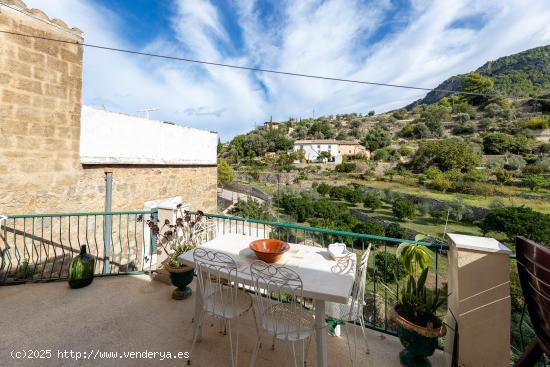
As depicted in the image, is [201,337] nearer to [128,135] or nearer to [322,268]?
[322,268]

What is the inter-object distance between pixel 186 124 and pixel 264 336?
5.80 meters

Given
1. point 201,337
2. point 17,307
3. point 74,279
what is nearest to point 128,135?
point 74,279

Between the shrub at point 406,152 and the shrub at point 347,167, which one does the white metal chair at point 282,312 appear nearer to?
the shrub at point 347,167

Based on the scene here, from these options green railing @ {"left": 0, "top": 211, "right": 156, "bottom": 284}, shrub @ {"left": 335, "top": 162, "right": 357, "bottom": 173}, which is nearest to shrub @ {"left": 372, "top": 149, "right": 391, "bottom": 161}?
shrub @ {"left": 335, "top": 162, "right": 357, "bottom": 173}

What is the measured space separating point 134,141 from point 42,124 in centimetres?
149

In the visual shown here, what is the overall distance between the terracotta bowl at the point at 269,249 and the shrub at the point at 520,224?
1206 centimetres

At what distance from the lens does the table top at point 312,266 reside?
1.60 m

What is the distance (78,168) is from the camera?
14.4 feet

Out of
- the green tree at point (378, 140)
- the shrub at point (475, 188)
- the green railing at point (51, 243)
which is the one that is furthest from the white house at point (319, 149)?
the green railing at point (51, 243)

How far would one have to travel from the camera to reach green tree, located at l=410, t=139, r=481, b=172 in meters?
27.9

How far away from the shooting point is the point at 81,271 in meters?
3.06

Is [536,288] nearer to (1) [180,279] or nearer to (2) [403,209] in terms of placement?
(1) [180,279]

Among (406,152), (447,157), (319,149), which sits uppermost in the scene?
(319,149)

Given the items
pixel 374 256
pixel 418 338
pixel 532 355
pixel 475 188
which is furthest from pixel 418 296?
pixel 475 188
